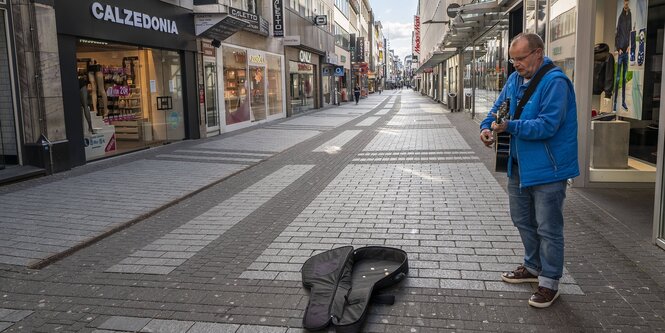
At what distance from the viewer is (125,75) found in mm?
14078

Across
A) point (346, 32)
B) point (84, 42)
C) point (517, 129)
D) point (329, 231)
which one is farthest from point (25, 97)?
point (346, 32)

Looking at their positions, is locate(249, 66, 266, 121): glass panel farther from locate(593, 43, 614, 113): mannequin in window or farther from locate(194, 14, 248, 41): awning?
locate(593, 43, 614, 113): mannequin in window

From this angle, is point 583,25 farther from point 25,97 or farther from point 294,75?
point 294,75

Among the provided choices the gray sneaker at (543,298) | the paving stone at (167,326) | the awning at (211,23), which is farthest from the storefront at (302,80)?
the gray sneaker at (543,298)

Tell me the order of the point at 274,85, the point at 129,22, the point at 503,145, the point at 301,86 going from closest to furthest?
the point at 503,145, the point at 129,22, the point at 274,85, the point at 301,86

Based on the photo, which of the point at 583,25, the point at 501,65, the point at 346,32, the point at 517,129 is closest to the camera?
the point at 517,129

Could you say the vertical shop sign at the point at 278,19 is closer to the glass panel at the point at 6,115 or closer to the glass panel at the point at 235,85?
the glass panel at the point at 235,85

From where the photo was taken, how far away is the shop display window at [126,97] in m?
12.1

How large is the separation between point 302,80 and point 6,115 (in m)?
22.3

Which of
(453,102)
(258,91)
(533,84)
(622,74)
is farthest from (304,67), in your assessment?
(533,84)

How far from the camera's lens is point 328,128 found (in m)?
19.6

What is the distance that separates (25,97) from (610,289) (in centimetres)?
934

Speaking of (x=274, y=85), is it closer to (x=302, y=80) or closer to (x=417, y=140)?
(x=302, y=80)

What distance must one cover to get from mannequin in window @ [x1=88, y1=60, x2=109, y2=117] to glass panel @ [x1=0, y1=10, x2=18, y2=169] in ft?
11.5
